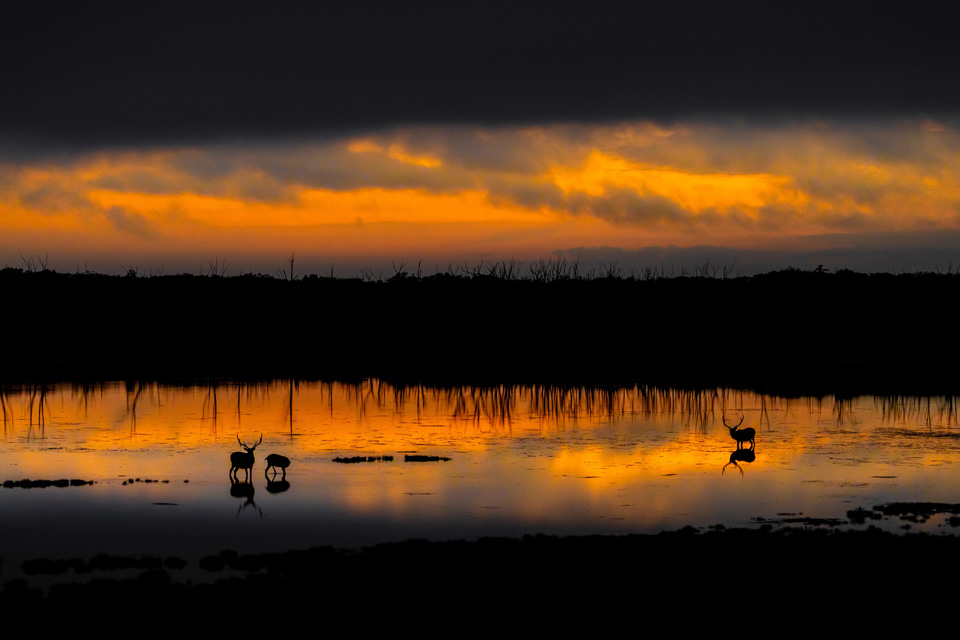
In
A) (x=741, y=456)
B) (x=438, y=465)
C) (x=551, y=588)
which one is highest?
(x=741, y=456)

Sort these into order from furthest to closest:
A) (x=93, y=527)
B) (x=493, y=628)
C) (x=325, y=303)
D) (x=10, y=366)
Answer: (x=325, y=303) → (x=10, y=366) → (x=93, y=527) → (x=493, y=628)

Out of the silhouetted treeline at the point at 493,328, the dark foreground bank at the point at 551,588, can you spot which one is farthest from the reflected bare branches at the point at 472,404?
the dark foreground bank at the point at 551,588

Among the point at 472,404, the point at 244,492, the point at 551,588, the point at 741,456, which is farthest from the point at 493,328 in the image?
the point at 551,588

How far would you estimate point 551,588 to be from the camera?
1317 cm

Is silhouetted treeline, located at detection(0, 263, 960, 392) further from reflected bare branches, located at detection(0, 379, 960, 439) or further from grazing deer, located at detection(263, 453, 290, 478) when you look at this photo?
grazing deer, located at detection(263, 453, 290, 478)

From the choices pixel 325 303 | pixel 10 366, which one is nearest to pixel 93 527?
pixel 10 366

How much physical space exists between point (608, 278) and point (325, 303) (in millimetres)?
26756

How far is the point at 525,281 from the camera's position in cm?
9700

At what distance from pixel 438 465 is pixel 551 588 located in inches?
433

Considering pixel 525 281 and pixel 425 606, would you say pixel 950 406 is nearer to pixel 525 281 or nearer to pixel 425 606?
pixel 425 606

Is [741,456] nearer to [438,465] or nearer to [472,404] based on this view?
[438,465]

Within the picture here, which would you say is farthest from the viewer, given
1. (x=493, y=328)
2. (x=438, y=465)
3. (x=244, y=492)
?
(x=493, y=328)

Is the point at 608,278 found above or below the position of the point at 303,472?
above

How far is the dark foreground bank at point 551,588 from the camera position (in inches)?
473
